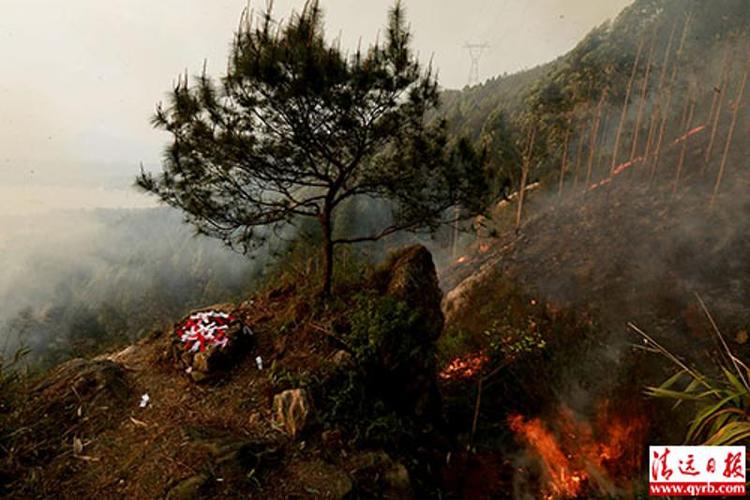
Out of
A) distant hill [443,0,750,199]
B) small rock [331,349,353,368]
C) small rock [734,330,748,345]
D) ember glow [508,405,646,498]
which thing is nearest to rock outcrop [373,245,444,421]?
small rock [331,349,353,368]

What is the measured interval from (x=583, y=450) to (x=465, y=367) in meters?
3.66

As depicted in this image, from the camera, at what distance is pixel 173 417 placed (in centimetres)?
492

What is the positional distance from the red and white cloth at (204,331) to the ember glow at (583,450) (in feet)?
21.8

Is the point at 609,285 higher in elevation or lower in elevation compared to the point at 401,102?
lower

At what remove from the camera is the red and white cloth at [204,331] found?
5.93 m

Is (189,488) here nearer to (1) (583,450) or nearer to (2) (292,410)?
(2) (292,410)

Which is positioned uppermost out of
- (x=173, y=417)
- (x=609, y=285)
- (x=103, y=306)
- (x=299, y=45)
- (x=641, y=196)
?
(x=299, y=45)

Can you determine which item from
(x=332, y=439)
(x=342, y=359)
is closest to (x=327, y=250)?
(x=342, y=359)

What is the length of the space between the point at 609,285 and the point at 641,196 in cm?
683

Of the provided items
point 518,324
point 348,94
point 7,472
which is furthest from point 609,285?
point 7,472

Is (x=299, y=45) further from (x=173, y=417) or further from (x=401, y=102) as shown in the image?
(x=173, y=417)

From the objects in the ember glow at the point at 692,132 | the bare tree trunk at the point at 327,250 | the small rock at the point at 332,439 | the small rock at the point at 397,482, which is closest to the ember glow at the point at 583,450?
the small rock at the point at 397,482

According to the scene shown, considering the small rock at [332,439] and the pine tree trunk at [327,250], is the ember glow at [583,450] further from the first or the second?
the pine tree trunk at [327,250]

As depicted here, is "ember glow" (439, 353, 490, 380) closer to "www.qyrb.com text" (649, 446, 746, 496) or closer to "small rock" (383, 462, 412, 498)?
"small rock" (383, 462, 412, 498)
